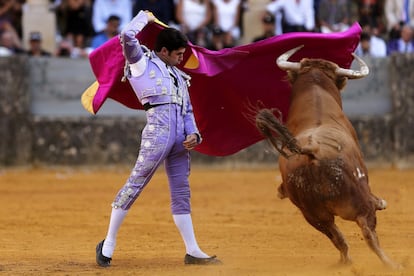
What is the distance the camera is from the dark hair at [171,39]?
790cm

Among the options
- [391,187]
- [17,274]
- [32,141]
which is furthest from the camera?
[32,141]

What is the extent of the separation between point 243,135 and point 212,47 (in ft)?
25.0

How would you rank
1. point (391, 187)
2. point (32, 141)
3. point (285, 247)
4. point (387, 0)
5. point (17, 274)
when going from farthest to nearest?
point (387, 0) < point (32, 141) < point (391, 187) < point (285, 247) < point (17, 274)

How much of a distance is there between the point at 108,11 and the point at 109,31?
99cm

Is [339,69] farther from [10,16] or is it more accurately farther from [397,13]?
[10,16]

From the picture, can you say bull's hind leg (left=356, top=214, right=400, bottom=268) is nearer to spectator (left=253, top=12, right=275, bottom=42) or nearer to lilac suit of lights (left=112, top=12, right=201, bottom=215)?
lilac suit of lights (left=112, top=12, right=201, bottom=215)

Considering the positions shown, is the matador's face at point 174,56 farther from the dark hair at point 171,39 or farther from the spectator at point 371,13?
the spectator at point 371,13

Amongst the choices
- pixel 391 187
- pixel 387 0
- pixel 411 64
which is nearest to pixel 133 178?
pixel 391 187

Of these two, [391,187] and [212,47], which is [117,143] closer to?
[212,47]

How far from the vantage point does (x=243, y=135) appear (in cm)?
945

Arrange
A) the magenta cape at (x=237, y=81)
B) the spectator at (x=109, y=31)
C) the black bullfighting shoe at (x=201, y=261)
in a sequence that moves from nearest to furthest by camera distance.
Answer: the black bullfighting shoe at (x=201, y=261) → the magenta cape at (x=237, y=81) → the spectator at (x=109, y=31)

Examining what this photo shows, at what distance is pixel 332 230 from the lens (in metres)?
7.82

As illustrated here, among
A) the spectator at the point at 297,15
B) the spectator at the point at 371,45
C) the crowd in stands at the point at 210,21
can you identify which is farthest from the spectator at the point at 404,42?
the spectator at the point at 297,15

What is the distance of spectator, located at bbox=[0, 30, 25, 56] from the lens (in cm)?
1722
